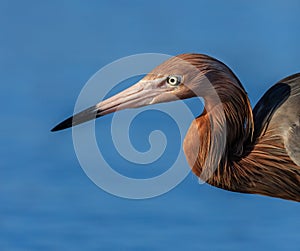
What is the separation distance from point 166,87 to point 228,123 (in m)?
0.46

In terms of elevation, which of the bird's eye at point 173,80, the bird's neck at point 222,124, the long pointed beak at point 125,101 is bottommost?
the bird's neck at point 222,124

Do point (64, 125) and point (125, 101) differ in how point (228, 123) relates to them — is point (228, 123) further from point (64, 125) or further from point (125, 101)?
point (64, 125)

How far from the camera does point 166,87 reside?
8281 mm

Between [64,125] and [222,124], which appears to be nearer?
[222,124]

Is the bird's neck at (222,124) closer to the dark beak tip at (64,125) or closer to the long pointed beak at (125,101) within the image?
the long pointed beak at (125,101)

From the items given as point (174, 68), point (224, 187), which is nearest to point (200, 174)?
point (224, 187)

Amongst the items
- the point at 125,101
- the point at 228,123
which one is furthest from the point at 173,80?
the point at 228,123

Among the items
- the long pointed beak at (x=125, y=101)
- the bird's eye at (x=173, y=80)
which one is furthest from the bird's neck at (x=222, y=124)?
the long pointed beak at (x=125, y=101)

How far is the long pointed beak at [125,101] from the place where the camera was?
27.2ft

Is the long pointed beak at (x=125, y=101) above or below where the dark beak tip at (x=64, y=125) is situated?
above

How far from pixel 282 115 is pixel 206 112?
20.4 inches

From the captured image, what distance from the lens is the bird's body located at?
8242 mm

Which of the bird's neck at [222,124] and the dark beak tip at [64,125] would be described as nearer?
the bird's neck at [222,124]

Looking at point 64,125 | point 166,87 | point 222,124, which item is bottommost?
point 222,124
